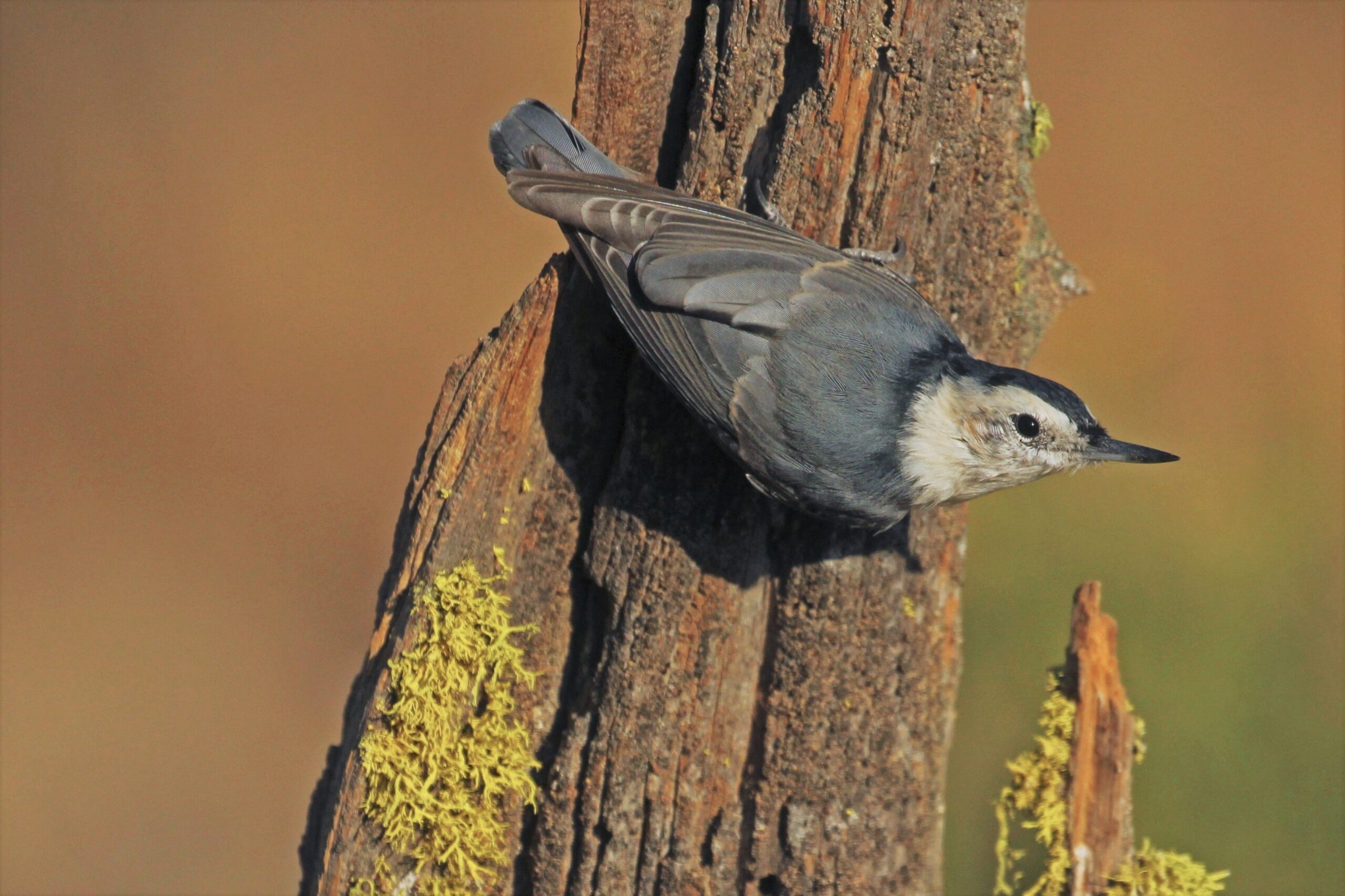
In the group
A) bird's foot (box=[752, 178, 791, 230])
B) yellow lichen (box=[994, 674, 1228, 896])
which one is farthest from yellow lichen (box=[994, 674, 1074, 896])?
bird's foot (box=[752, 178, 791, 230])

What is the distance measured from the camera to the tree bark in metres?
2.09

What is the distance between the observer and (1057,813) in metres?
2.27

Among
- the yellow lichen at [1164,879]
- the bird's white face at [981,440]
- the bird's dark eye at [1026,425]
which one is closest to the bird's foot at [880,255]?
the bird's white face at [981,440]

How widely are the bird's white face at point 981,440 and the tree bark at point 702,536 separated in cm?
20

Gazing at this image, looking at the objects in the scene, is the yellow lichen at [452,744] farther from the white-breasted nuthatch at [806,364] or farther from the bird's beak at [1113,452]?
the bird's beak at [1113,452]

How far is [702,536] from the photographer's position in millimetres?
2156

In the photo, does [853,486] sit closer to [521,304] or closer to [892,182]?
[892,182]

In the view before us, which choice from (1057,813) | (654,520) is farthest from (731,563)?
(1057,813)

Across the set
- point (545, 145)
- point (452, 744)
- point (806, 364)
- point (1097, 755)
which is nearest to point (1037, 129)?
point (806, 364)

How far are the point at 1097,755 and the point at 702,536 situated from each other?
3.16ft

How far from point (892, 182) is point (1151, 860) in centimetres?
151

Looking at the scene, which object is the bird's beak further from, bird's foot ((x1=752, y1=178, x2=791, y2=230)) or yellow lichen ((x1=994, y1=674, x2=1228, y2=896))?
bird's foot ((x1=752, y1=178, x2=791, y2=230))

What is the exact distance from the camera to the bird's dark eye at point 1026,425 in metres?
2.02

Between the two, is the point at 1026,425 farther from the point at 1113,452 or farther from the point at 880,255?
the point at 880,255
